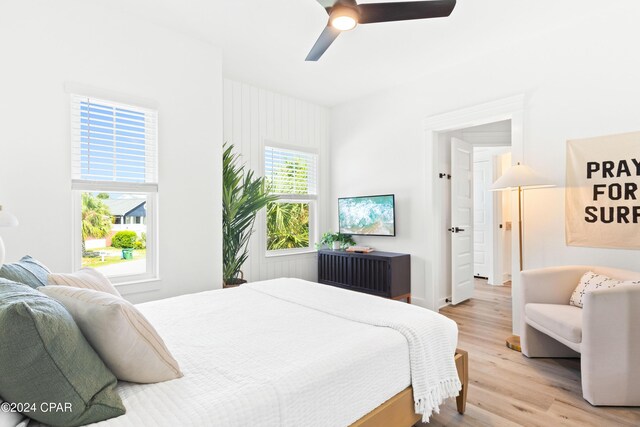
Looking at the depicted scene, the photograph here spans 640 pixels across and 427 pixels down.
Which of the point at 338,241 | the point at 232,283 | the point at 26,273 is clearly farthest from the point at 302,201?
the point at 26,273

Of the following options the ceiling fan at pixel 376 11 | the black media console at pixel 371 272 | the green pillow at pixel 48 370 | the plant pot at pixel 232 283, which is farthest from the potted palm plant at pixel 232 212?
the green pillow at pixel 48 370

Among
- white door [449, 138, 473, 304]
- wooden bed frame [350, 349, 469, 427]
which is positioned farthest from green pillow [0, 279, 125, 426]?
white door [449, 138, 473, 304]

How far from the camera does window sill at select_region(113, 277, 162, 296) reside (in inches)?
110

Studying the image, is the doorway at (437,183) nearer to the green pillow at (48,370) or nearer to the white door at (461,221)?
the white door at (461,221)

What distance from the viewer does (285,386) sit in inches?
46.3

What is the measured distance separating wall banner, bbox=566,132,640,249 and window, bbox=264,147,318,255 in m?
3.08

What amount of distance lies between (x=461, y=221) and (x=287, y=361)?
12.3ft

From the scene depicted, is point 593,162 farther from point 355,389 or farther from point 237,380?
point 237,380

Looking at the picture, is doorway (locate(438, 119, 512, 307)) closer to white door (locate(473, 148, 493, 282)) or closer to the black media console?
white door (locate(473, 148, 493, 282))

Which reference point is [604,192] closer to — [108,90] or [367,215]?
[367,215]

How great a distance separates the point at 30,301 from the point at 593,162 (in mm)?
3630

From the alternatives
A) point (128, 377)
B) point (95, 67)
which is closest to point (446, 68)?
point (95, 67)

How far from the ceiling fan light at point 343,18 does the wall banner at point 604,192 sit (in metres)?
2.24

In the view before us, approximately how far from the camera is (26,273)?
59.5 inches
